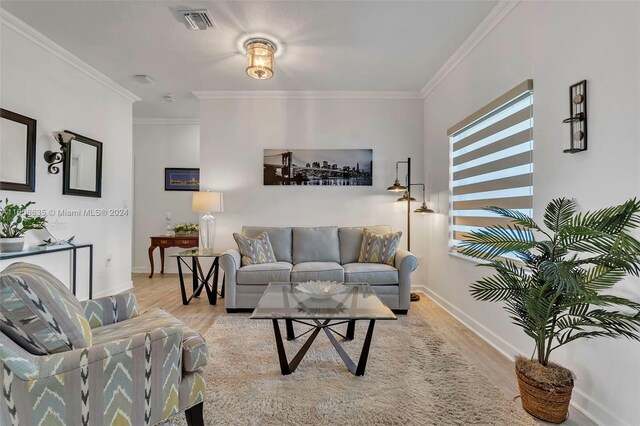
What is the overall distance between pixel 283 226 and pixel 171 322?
2.58m

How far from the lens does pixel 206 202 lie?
3867 mm

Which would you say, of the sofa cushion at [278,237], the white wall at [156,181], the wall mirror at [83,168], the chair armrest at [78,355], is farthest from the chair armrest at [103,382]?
the white wall at [156,181]

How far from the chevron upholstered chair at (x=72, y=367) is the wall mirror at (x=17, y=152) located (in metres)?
1.93

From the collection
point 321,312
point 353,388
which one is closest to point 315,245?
point 321,312

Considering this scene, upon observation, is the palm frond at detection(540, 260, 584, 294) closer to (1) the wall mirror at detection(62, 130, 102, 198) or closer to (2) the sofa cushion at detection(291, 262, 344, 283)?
(2) the sofa cushion at detection(291, 262, 344, 283)

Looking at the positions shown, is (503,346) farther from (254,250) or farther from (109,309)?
(109,309)

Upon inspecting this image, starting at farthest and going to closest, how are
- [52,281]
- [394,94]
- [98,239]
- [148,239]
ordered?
[148,239]
[394,94]
[98,239]
[52,281]

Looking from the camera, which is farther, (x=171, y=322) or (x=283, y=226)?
(x=283, y=226)

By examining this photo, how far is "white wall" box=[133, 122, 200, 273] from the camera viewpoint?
541 centimetres

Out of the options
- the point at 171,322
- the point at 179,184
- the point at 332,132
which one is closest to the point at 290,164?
the point at 332,132

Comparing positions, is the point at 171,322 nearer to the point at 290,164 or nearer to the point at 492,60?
the point at 290,164

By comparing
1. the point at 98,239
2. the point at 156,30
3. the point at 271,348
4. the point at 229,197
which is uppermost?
the point at 156,30

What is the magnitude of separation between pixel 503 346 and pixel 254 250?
254 centimetres

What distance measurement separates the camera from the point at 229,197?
14.1 feet
